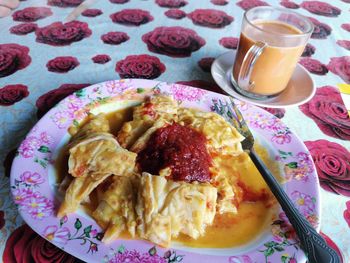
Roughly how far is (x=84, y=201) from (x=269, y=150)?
790 millimetres

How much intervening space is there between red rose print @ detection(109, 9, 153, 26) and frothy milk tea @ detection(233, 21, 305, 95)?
0.92 meters

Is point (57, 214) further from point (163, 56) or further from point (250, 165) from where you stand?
point (163, 56)

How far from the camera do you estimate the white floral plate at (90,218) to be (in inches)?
Result: 39.1

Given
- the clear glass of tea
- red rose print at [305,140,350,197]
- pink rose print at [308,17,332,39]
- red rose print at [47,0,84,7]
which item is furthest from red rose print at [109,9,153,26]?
red rose print at [305,140,350,197]

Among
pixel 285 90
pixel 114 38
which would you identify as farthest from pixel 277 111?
pixel 114 38

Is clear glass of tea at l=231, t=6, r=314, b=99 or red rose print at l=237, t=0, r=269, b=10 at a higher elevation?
clear glass of tea at l=231, t=6, r=314, b=99

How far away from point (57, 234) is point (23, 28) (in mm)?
1680

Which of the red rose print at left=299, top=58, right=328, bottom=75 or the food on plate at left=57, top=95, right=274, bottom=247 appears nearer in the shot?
the food on plate at left=57, top=95, right=274, bottom=247

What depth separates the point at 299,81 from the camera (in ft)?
6.16

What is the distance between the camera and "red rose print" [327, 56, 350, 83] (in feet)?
6.78

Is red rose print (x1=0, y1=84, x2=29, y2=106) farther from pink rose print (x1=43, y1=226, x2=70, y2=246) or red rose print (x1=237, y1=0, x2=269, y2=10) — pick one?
red rose print (x1=237, y1=0, x2=269, y2=10)

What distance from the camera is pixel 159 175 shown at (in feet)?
3.93

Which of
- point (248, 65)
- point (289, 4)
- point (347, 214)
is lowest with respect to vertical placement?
point (347, 214)

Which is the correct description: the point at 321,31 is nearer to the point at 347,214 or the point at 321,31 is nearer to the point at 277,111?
the point at 277,111
